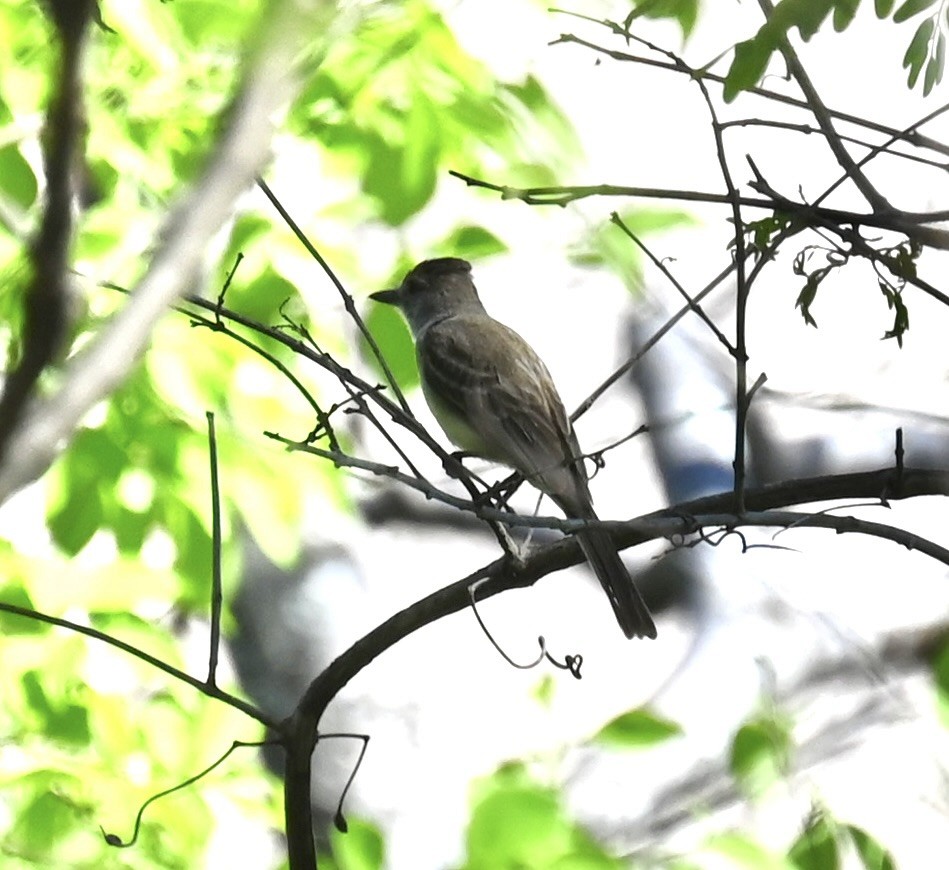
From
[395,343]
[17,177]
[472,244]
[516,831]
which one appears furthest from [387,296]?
[516,831]

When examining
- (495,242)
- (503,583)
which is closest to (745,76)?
(503,583)

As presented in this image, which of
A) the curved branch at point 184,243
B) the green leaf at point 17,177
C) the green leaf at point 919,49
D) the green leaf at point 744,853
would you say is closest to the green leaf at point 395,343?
the green leaf at point 17,177

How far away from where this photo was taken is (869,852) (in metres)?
2.36

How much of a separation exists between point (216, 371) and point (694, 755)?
4.49 meters

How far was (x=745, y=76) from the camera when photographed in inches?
80.4

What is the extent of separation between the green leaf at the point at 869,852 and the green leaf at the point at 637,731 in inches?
45.9

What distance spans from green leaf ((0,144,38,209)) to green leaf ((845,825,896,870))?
211 cm

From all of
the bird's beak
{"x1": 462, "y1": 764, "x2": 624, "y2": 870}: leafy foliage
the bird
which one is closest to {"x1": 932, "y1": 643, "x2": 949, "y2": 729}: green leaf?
{"x1": 462, "y1": 764, "x2": 624, "y2": 870}: leafy foliage

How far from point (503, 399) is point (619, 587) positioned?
1.02 meters

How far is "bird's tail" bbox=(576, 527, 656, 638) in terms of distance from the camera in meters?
3.46

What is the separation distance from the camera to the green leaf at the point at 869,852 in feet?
7.54

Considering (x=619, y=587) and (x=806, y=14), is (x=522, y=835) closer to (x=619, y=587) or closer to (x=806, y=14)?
(x=619, y=587)

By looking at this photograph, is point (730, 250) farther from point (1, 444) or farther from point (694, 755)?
point (694, 755)

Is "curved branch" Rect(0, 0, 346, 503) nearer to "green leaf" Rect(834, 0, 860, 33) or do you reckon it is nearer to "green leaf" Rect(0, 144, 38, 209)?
"green leaf" Rect(834, 0, 860, 33)
